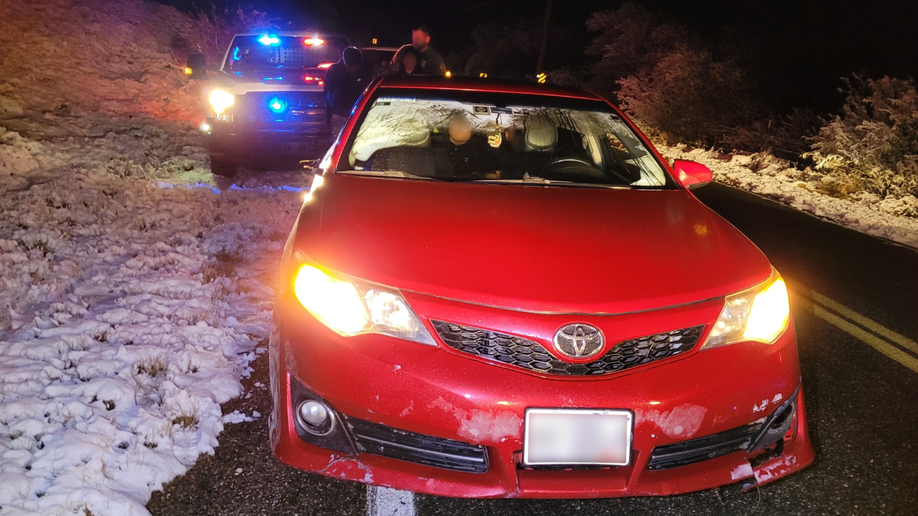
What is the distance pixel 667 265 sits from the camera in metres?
2.31

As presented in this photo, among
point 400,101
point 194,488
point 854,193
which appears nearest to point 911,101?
point 854,193

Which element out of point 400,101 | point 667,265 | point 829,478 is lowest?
point 829,478

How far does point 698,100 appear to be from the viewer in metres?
16.6

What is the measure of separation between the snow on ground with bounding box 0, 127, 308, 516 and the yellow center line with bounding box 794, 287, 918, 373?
143 inches

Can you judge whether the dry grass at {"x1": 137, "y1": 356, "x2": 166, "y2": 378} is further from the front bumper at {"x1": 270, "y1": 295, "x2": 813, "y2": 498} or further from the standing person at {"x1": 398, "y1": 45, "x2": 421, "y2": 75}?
the standing person at {"x1": 398, "y1": 45, "x2": 421, "y2": 75}

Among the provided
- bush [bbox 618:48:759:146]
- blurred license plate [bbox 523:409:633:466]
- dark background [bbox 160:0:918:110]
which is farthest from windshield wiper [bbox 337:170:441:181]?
bush [bbox 618:48:759:146]

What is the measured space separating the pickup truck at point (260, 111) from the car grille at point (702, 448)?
6.84 meters

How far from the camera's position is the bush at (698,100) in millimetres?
16234

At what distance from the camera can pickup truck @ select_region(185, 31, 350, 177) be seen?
7.77 m

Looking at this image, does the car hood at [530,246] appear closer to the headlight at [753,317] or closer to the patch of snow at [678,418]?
the headlight at [753,317]

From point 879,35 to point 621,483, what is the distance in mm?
22960

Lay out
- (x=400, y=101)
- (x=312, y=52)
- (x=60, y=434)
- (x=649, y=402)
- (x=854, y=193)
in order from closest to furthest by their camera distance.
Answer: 1. (x=649, y=402)
2. (x=60, y=434)
3. (x=400, y=101)
4. (x=312, y=52)
5. (x=854, y=193)

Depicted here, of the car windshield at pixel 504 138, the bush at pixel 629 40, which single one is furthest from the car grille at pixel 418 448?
the bush at pixel 629 40

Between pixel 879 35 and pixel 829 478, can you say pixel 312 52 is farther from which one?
pixel 879 35
